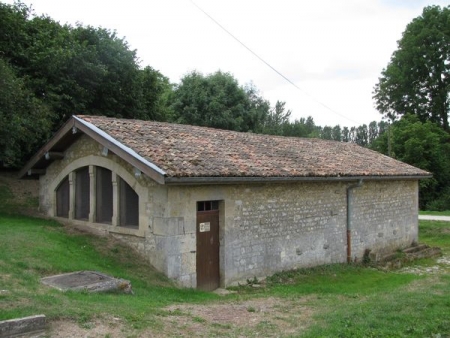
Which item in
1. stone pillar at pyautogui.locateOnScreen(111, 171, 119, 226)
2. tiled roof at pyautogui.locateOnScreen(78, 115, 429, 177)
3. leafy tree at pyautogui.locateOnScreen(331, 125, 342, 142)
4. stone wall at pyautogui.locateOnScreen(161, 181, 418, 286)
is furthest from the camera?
leafy tree at pyautogui.locateOnScreen(331, 125, 342, 142)

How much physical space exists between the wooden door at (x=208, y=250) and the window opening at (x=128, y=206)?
1.66m

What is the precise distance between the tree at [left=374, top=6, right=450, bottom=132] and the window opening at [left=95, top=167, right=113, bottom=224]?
3241 centimetres

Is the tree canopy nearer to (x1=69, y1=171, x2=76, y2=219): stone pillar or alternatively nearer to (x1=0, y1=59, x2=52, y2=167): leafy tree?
(x1=0, y1=59, x2=52, y2=167): leafy tree

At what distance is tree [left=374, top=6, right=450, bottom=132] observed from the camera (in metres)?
37.3

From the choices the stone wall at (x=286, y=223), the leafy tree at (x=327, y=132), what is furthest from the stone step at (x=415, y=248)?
the leafy tree at (x=327, y=132)

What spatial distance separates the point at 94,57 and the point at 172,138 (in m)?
9.82

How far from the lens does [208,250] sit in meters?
11.2

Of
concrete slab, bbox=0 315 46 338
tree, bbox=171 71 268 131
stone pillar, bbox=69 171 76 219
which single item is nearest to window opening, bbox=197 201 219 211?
stone pillar, bbox=69 171 76 219

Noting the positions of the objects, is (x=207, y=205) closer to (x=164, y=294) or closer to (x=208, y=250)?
(x=208, y=250)

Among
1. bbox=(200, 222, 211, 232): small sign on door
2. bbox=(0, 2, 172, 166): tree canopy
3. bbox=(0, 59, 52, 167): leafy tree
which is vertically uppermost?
bbox=(0, 2, 172, 166): tree canopy

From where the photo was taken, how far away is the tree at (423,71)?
123 feet

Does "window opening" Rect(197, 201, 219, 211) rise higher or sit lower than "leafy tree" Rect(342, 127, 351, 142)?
lower

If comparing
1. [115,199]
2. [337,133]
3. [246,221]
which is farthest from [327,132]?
[115,199]

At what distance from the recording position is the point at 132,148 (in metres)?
10.5
